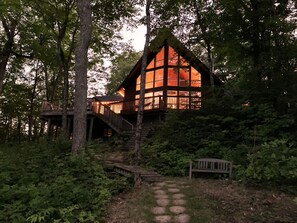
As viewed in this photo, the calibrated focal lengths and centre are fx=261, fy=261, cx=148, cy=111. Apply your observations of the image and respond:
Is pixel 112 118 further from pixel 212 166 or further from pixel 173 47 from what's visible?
pixel 212 166

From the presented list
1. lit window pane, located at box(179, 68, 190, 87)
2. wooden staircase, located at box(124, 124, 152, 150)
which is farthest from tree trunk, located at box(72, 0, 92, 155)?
lit window pane, located at box(179, 68, 190, 87)

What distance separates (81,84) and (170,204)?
5.20 meters

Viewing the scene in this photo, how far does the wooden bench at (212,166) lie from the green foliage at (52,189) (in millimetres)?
2865

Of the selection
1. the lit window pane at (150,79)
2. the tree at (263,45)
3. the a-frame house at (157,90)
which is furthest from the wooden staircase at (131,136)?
the lit window pane at (150,79)

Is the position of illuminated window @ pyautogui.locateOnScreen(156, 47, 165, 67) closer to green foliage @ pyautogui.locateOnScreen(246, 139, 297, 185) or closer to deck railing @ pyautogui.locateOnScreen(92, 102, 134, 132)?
deck railing @ pyautogui.locateOnScreen(92, 102, 134, 132)

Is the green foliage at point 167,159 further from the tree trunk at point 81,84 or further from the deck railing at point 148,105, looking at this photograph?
the deck railing at point 148,105

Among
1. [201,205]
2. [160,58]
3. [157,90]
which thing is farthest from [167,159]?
[160,58]

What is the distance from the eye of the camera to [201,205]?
6.17 meters

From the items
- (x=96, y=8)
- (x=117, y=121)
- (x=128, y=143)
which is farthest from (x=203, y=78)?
(x=96, y=8)

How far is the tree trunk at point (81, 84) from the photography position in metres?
8.89

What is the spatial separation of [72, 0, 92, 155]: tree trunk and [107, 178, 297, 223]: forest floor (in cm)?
269

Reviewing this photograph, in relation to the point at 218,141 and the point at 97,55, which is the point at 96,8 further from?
the point at 218,141

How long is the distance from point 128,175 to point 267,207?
4.17 metres

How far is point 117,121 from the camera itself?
19453mm
